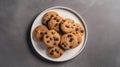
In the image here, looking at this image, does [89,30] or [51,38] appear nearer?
[51,38]

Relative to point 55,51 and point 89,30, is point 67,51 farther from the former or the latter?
point 89,30

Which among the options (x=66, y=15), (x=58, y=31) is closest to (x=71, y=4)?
(x=66, y=15)

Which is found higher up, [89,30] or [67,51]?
[89,30]

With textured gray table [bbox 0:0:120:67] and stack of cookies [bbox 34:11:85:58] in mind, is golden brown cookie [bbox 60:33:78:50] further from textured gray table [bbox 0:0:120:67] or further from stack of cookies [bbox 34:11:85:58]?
textured gray table [bbox 0:0:120:67]

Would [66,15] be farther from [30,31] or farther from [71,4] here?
[30,31]

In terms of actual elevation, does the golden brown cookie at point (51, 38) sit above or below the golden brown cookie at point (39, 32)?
below

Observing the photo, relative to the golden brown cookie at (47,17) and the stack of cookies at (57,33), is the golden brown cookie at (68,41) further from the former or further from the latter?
the golden brown cookie at (47,17)

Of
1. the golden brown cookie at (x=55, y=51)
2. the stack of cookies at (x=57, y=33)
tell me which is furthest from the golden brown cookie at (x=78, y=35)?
the golden brown cookie at (x=55, y=51)

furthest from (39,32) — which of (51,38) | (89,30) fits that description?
(89,30)
